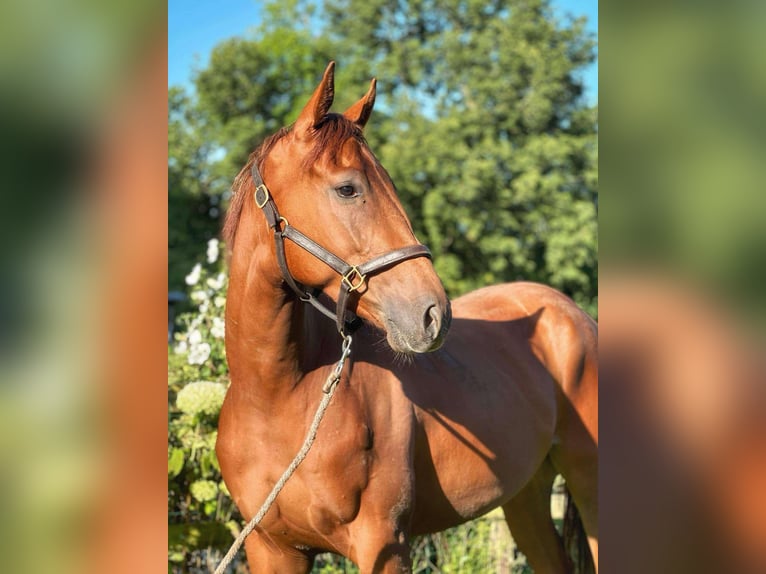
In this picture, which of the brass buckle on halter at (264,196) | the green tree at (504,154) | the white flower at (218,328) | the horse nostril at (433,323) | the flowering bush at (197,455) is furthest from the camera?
the green tree at (504,154)

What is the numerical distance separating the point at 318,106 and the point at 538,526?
9.59 feet

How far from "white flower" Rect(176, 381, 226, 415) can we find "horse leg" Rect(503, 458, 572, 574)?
175 cm

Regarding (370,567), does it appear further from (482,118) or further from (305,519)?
(482,118)

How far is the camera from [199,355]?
450cm

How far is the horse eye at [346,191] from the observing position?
2275 millimetres

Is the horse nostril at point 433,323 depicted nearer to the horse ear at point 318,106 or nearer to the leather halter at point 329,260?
the leather halter at point 329,260

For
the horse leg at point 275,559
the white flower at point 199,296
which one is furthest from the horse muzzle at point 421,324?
the white flower at point 199,296

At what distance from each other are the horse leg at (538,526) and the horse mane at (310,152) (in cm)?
248

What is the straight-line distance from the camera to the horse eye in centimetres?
228

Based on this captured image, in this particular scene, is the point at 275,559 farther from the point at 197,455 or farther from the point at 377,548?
the point at 197,455

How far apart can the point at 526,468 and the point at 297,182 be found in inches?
74.1
